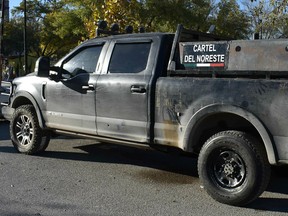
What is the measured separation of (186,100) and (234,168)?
96 cm

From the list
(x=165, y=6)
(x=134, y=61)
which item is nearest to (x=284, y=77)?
(x=134, y=61)

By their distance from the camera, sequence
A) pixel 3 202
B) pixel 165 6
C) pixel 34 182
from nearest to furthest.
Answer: pixel 3 202 → pixel 34 182 → pixel 165 6

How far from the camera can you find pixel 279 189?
18.2 ft

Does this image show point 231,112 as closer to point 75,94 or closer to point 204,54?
point 204,54

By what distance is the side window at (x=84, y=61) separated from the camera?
21.0ft

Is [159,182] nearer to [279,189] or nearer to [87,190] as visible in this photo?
[87,190]

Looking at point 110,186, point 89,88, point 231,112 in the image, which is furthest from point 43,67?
point 231,112

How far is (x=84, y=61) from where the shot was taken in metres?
6.54

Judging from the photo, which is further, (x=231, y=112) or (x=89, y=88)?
(x=89, y=88)

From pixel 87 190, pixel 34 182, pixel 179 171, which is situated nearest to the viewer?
pixel 87 190

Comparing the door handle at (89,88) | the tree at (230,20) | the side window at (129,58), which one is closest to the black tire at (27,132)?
the door handle at (89,88)

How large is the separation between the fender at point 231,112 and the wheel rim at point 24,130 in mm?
3137

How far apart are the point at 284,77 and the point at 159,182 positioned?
7.20ft

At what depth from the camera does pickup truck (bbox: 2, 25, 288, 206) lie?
4574 mm
